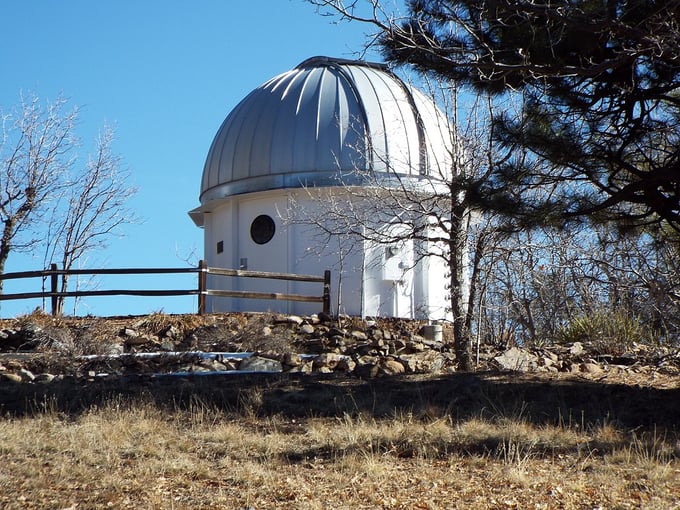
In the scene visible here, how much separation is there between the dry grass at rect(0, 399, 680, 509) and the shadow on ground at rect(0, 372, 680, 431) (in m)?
0.42

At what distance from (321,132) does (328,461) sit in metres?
12.8

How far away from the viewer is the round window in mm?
20000

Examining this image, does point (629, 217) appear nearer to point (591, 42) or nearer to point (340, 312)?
point (591, 42)

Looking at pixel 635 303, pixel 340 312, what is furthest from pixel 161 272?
pixel 635 303

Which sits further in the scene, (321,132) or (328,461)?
(321,132)

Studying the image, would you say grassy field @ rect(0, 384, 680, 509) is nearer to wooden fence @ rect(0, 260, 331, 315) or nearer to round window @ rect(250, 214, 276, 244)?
wooden fence @ rect(0, 260, 331, 315)

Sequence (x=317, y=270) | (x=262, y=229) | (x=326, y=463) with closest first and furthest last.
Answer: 1. (x=326, y=463)
2. (x=317, y=270)
3. (x=262, y=229)

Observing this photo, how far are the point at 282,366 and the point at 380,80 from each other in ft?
31.7

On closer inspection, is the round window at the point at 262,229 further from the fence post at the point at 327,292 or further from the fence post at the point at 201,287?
the fence post at the point at 201,287

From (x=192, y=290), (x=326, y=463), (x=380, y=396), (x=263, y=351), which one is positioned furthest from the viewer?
(x=192, y=290)

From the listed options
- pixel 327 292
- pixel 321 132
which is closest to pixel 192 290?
pixel 327 292

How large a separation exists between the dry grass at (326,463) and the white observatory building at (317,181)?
9.79m

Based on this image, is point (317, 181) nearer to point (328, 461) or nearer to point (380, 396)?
point (380, 396)

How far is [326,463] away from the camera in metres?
7.54
